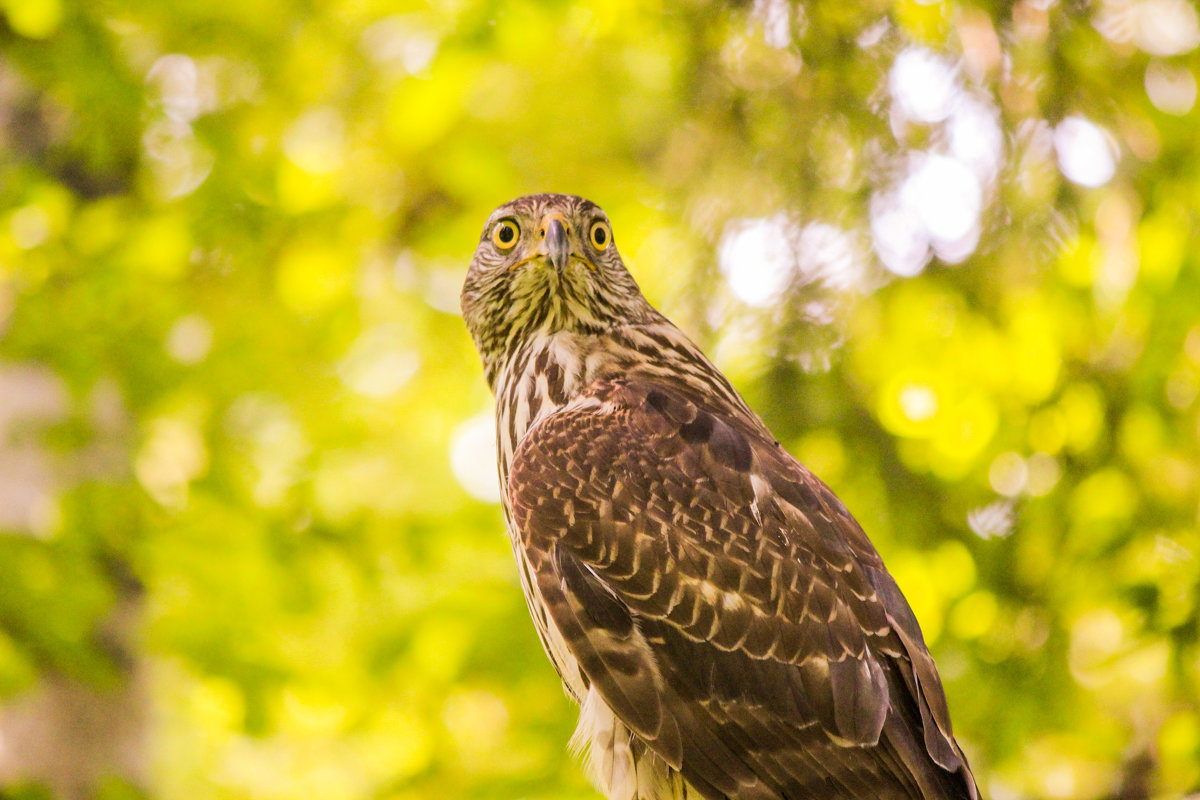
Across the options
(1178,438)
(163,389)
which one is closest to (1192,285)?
(1178,438)

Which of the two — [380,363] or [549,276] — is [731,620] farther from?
[380,363]

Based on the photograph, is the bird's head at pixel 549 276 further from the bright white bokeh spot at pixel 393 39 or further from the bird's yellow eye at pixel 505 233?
the bright white bokeh spot at pixel 393 39

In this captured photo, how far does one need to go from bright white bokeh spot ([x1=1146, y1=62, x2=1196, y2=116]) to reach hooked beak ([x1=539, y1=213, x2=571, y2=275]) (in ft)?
9.50

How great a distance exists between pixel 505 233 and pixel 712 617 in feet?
5.23

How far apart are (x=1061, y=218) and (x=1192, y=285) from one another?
115 centimetres

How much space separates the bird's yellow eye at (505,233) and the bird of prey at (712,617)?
0.76 metres

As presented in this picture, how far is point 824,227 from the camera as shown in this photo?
3936 mm

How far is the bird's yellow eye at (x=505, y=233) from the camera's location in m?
A: 3.57

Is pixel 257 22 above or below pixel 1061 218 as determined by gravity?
above

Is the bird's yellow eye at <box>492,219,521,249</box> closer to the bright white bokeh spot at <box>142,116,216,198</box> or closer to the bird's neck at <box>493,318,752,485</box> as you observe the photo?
the bird's neck at <box>493,318,752,485</box>

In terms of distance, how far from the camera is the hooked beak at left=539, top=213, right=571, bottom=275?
329 cm

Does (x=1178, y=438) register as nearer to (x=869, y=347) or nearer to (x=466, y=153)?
(x=869, y=347)

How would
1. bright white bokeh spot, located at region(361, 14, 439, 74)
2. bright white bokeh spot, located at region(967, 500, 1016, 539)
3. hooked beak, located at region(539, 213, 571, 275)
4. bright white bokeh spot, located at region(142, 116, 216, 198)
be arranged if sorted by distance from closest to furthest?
hooked beak, located at region(539, 213, 571, 275) → bright white bokeh spot, located at region(967, 500, 1016, 539) → bright white bokeh spot, located at region(142, 116, 216, 198) → bright white bokeh spot, located at region(361, 14, 439, 74)

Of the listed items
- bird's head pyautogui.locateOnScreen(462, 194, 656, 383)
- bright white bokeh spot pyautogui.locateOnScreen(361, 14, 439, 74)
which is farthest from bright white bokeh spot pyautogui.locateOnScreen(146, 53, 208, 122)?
bird's head pyautogui.locateOnScreen(462, 194, 656, 383)
